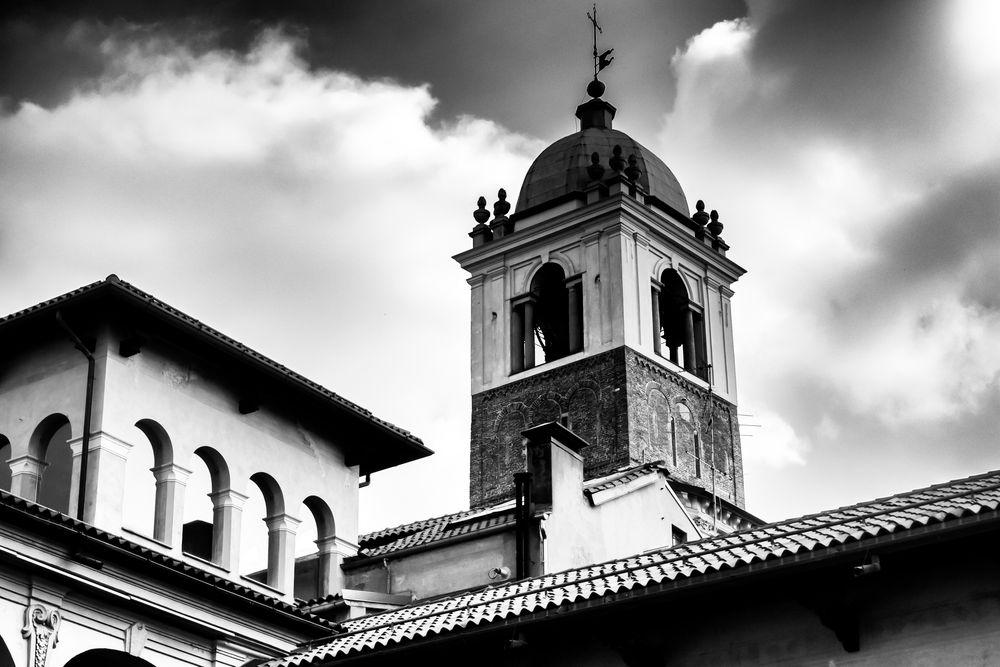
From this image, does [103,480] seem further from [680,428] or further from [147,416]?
[680,428]

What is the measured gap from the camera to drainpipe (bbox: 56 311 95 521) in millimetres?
20922

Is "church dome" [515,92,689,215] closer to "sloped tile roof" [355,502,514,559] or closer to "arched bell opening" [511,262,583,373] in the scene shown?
"arched bell opening" [511,262,583,373]

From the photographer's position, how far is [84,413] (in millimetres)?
21578

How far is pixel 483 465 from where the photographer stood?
44438mm

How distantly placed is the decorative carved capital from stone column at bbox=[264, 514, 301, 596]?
21.6 feet

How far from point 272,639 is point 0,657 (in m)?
3.93

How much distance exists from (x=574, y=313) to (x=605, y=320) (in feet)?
4.18

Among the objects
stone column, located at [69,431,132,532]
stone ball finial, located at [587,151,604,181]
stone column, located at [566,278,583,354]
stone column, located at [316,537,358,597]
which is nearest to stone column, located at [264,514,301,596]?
stone column, located at [316,537,358,597]

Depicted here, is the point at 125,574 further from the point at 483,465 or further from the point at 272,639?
the point at 483,465

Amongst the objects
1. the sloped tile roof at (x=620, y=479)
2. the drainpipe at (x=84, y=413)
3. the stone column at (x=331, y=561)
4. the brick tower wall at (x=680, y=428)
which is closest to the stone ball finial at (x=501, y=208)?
the brick tower wall at (x=680, y=428)

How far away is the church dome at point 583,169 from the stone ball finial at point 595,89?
2.10 meters

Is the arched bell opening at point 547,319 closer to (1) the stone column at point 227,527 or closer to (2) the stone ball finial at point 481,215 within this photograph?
(2) the stone ball finial at point 481,215

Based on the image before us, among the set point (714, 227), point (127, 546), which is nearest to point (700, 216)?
point (714, 227)

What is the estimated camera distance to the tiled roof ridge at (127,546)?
16547mm
